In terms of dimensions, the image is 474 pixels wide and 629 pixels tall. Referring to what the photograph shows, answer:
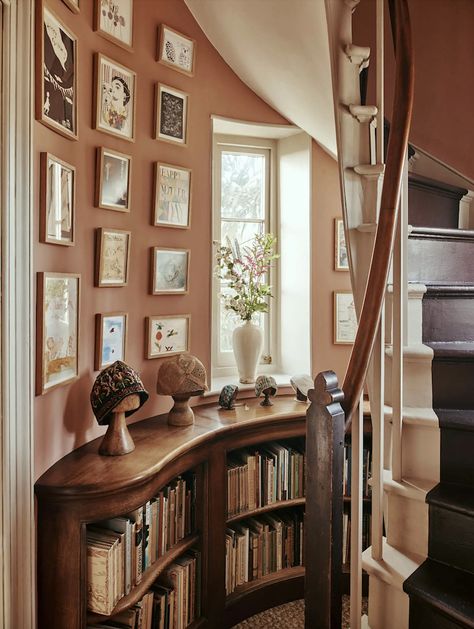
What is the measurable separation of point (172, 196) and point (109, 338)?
76 centimetres

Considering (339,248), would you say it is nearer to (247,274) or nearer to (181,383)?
(247,274)

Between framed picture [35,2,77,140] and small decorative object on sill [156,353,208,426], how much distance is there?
97 centimetres

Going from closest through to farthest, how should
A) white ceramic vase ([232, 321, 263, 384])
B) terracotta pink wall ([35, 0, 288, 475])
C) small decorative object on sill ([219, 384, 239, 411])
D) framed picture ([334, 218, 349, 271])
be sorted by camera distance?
terracotta pink wall ([35, 0, 288, 475])
small decorative object on sill ([219, 384, 239, 411])
white ceramic vase ([232, 321, 263, 384])
framed picture ([334, 218, 349, 271])

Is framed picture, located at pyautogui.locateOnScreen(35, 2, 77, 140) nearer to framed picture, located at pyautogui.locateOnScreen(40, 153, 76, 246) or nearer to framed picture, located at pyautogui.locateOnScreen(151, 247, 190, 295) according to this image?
framed picture, located at pyautogui.locateOnScreen(40, 153, 76, 246)

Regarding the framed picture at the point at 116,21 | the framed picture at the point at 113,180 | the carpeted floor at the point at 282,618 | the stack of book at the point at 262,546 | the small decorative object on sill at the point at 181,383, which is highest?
the framed picture at the point at 116,21

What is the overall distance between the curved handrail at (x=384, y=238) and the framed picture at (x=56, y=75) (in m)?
1.06

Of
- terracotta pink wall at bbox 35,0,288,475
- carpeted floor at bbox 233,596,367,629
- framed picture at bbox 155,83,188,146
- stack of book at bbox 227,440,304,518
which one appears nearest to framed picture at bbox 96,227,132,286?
terracotta pink wall at bbox 35,0,288,475

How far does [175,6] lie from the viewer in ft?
7.67

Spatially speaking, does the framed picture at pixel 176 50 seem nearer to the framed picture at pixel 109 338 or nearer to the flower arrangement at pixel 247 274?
the flower arrangement at pixel 247 274

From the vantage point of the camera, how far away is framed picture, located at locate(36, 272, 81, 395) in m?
1.56

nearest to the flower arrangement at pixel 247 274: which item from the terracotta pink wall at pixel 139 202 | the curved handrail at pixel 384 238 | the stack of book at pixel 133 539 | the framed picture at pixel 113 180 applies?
the terracotta pink wall at pixel 139 202

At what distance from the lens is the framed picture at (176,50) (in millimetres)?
2258

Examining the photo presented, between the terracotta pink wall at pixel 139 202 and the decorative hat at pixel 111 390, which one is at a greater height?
the terracotta pink wall at pixel 139 202

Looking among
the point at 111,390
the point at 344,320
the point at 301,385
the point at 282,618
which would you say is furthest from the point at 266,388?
the point at 282,618
